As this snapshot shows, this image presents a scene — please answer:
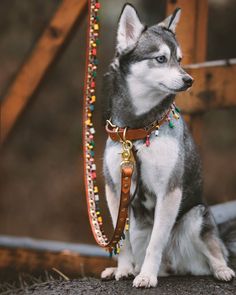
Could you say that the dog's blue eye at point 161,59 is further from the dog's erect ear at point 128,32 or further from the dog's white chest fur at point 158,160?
the dog's white chest fur at point 158,160

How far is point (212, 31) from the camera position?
6.49 metres

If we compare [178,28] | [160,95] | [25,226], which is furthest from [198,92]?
[25,226]

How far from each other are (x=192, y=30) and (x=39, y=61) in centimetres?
115

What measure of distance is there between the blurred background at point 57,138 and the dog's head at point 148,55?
351 cm

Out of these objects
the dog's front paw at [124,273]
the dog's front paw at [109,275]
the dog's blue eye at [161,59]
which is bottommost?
the dog's front paw at [109,275]

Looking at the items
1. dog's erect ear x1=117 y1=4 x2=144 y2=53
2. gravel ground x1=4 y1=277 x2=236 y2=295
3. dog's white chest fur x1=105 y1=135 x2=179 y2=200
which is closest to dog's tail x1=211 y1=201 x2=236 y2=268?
gravel ground x1=4 y1=277 x2=236 y2=295

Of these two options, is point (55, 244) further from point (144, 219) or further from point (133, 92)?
point (133, 92)

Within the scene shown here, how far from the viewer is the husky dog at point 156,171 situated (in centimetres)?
287

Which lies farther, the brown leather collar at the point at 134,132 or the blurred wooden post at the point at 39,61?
the blurred wooden post at the point at 39,61

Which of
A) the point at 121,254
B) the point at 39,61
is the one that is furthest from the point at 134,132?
the point at 39,61

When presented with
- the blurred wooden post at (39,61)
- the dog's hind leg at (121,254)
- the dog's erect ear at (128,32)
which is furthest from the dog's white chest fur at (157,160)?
the blurred wooden post at (39,61)

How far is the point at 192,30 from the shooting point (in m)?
3.84

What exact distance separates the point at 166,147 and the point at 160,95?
25 cm

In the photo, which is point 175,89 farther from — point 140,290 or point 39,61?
point 39,61
